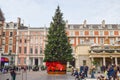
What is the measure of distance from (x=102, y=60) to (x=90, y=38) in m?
27.5

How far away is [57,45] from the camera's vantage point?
39.0 metres

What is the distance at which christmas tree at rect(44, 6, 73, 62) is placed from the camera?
1515 inches

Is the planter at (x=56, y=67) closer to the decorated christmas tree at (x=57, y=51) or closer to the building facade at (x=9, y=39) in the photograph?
the decorated christmas tree at (x=57, y=51)

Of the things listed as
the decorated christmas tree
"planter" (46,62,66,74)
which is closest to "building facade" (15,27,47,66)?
the decorated christmas tree

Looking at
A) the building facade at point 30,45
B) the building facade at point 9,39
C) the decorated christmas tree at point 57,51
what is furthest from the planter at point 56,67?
the building facade at point 9,39

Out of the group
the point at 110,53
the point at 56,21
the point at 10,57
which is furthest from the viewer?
the point at 10,57

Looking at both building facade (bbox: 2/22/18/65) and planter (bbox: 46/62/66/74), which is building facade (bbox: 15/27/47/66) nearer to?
building facade (bbox: 2/22/18/65)

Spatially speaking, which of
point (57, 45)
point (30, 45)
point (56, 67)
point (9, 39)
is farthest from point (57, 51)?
point (9, 39)

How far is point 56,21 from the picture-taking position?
4041 centimetres

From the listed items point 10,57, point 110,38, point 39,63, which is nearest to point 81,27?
point 110,38

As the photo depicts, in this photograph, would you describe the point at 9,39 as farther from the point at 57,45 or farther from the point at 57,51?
the point at 57,51

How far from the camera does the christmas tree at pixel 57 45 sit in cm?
3847

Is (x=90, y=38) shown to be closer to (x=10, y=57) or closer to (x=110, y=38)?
(x=110, y=38)

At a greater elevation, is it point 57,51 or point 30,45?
point 30,45
